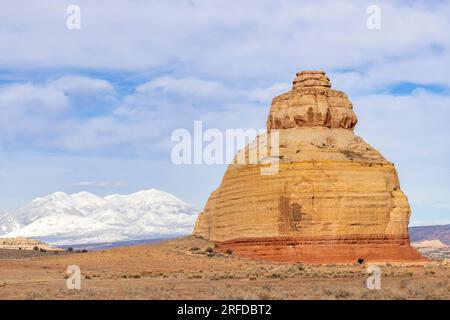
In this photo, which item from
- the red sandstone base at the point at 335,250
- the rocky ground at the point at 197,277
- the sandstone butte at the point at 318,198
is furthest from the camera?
the sandstone butte at the point at 318,198

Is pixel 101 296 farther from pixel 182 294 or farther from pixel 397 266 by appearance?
pixel 397 266

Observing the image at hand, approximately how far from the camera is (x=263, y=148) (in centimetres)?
6719

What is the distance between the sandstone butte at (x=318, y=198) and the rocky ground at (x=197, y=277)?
2623 millimetres

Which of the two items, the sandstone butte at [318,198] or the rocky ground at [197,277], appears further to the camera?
the sandstone butte at [318,198]

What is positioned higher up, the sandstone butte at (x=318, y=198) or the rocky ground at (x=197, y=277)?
the sandstone butte at (x=318, y=198)

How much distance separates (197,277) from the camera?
1823 inches

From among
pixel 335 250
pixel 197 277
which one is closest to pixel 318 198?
pixel 335 250

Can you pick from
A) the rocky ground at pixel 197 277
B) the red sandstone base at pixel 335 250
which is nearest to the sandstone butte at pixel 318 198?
the red sandstone base at pixel 335 250

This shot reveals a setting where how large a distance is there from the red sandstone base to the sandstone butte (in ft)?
0.27

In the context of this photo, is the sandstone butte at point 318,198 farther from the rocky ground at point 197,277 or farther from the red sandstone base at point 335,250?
the rocky ground at point 197,277

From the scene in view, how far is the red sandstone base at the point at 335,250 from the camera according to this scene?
59594 mm

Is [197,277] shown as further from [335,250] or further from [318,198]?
[318,198]
